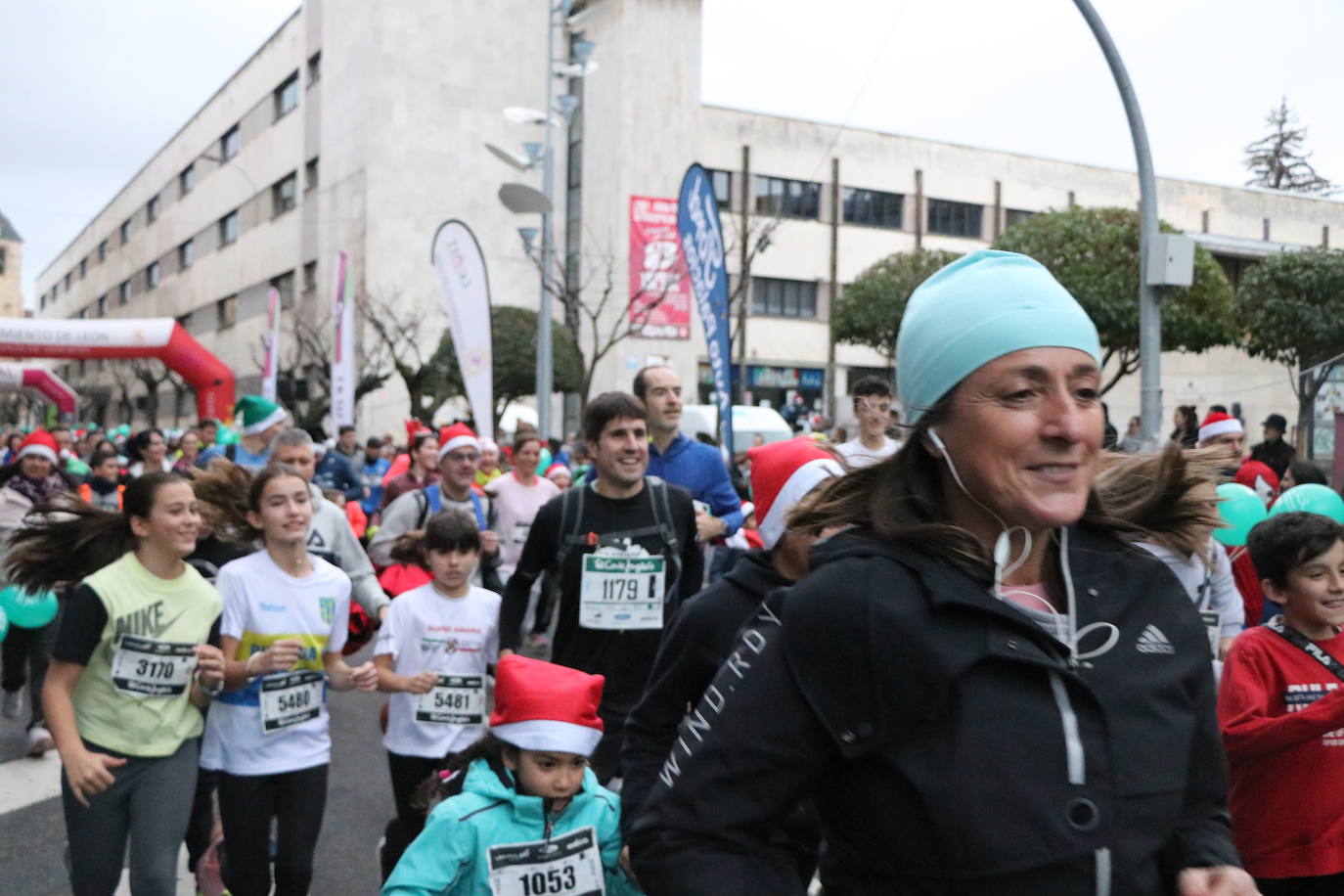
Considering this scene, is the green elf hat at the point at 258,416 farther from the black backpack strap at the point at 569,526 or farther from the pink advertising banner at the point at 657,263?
the pink advertising banner at the point at 657,263

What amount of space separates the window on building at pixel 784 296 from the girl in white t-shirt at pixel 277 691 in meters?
40.1

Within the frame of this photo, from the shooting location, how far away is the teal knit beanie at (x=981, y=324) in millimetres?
1681

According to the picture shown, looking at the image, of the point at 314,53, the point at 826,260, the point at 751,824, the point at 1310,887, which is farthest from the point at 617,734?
the point at 314,53

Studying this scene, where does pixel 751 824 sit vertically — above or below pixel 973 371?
below

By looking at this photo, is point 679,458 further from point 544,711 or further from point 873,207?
point 873,207

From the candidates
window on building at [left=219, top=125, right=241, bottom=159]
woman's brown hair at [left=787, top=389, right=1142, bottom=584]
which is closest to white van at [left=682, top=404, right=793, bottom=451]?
woman's brown hair at [left=787, top=389, right=1142, bottom=584]

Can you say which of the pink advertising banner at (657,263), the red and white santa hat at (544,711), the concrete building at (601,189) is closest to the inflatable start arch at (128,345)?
the concrete building at (601,189)

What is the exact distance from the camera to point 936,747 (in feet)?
5.02

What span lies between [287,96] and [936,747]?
52.1 meters

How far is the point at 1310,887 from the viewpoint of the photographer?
11.6ft

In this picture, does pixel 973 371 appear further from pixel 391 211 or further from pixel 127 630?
pixel 391 211

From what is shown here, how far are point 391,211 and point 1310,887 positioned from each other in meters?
40.0

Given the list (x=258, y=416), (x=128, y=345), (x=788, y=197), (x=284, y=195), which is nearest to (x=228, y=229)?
(x=284, y=195)

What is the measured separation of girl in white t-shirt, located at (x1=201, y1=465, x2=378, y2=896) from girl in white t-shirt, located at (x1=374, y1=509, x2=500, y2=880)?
0.22m
